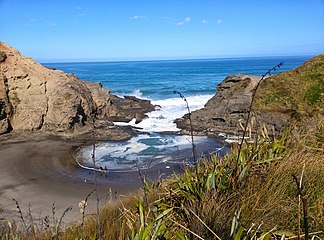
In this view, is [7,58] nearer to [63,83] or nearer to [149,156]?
[63,83]

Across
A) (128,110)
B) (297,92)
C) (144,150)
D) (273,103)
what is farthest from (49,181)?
(128,110)

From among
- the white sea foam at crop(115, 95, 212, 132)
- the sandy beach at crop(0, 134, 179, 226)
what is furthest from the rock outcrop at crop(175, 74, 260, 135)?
the sandy beach at crop(0, 134, 179, 226)

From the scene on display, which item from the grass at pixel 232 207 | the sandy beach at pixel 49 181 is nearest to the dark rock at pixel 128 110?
the sandy beach at pixel 49 181

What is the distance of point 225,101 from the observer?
2314 cm

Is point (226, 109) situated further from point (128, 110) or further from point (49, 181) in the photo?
point (49, 181)

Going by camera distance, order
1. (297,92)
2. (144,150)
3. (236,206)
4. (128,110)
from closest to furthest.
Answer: (236,206) → (144,150) → (297,92) → (128,110)

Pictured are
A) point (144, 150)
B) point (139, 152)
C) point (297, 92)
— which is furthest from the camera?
point (297, 92)

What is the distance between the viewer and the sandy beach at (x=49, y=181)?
10.6 metres

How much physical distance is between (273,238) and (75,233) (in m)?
2.13

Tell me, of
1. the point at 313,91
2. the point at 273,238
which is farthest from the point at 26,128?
the point at 273,238

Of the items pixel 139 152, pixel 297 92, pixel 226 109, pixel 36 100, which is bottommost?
pixel 139 152

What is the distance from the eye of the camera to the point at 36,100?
2183 centimetres

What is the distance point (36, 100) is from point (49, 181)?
10214 millimetres

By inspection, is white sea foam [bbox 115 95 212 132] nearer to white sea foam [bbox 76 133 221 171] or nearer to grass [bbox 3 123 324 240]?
white sea foam [bbox 76 133 221 171]
